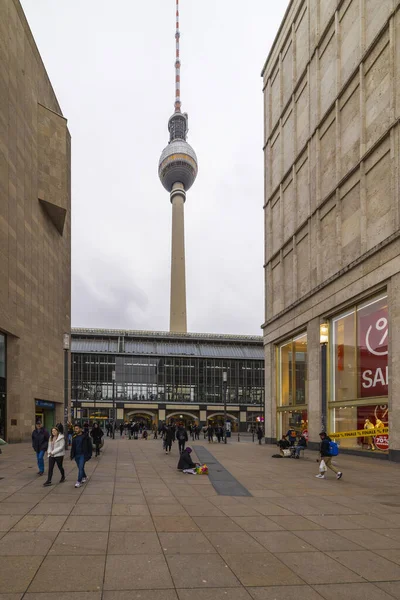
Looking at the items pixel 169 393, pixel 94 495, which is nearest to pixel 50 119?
pixel 94 495

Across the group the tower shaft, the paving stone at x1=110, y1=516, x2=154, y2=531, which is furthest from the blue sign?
the tower shaft

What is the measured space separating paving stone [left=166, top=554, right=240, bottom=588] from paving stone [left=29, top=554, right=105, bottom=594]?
3.39ft

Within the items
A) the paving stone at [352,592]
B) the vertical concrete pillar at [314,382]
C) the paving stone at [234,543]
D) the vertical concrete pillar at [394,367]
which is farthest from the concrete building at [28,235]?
the paving stone at [352,592]

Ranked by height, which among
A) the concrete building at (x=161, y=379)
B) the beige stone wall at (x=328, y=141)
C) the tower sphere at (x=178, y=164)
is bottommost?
the concrete building at (x=161, y=379)

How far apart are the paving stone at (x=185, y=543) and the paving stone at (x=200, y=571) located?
0.25m

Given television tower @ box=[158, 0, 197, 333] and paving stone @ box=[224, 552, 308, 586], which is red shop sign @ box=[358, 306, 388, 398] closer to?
paving stone @ box=[224, 552, 308, 586]

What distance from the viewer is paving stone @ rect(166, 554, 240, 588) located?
6250 millimetres

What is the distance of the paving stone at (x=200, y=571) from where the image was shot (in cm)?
625

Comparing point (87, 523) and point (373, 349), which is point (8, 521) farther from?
point (373, 349)

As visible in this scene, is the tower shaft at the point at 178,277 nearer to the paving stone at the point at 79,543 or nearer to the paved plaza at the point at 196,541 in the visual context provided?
the paved plaza at the point at 196,541

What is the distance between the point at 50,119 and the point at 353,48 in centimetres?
2638

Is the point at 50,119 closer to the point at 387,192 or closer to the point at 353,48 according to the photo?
the point at 353,48

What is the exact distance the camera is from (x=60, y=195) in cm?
4191

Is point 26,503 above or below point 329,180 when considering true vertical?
below
